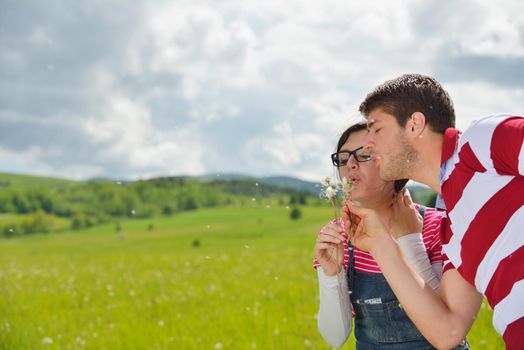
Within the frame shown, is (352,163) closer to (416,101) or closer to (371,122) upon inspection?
(371,122)

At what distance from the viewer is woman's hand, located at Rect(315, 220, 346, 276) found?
3.20 metres

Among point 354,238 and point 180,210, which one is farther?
point 180,210

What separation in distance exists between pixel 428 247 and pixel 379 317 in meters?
0.48

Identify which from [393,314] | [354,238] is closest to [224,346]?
[393,314]

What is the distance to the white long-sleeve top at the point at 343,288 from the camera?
340 centimetres

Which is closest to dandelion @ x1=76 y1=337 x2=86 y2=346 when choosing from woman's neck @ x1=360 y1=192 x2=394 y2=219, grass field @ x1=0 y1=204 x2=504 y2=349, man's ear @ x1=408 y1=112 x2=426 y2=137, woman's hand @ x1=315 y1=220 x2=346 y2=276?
grass field @ x1=0 y1=204 x2=504 y2=349

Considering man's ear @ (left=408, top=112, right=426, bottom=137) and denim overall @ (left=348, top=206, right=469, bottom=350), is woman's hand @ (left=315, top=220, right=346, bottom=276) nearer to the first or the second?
denim overall @ (left=348, top=206, right=469, bottom=350)

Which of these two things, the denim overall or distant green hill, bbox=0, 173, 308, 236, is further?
distant green hill, bbox=0, 173, 308, 236

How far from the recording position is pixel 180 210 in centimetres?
7706

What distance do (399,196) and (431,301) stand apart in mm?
805

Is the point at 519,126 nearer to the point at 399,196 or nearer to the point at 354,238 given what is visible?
the point at 354,238

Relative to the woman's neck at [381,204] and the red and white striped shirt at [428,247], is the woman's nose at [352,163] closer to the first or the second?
the woman's neck at [381,204]

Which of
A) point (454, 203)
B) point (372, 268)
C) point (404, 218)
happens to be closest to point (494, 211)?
point (454, 203)

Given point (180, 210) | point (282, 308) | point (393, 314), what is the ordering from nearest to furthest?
point (393, 314)
point (282, 308)
point (180, 210)
